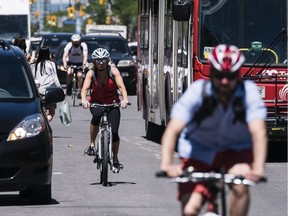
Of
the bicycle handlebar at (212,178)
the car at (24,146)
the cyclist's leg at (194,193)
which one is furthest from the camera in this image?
the car at (24,146)

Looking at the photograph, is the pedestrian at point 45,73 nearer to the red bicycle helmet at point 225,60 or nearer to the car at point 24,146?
the car at point 24,146

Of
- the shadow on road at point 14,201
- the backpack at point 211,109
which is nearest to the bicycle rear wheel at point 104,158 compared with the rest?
the shadow on road at point 14,201

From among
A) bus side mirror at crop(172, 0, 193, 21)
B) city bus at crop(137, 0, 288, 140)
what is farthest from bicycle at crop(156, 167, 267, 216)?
bus side mirror at crop(172, 0, 193, 21)

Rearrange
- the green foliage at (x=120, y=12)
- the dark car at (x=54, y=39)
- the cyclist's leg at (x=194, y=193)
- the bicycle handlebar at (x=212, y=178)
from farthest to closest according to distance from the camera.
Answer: the green foliage at (x=120, y=12)
the dark car at (x=54, y=39)
the cyclist's leg at (x=194, y=193)
the bicycle handlebar at (x=212, y=178)

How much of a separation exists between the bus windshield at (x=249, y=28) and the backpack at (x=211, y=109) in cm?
974

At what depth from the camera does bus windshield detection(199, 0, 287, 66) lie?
682 inches

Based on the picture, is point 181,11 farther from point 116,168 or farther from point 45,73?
point 45,73

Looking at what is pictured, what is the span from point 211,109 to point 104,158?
277 inches

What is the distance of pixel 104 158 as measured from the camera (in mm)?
14484

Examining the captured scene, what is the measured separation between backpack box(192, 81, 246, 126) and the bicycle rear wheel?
690 centimetres

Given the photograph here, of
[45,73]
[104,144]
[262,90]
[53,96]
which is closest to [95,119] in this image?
[104,144]

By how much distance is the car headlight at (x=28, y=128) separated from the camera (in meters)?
12.0

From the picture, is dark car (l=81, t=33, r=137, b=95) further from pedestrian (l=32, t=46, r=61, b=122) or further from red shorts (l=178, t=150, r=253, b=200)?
red shorts (l=178, t=150, r=253, b=200)

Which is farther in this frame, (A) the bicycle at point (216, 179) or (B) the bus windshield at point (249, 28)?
(B) the bus windshield at point (249, 28)
